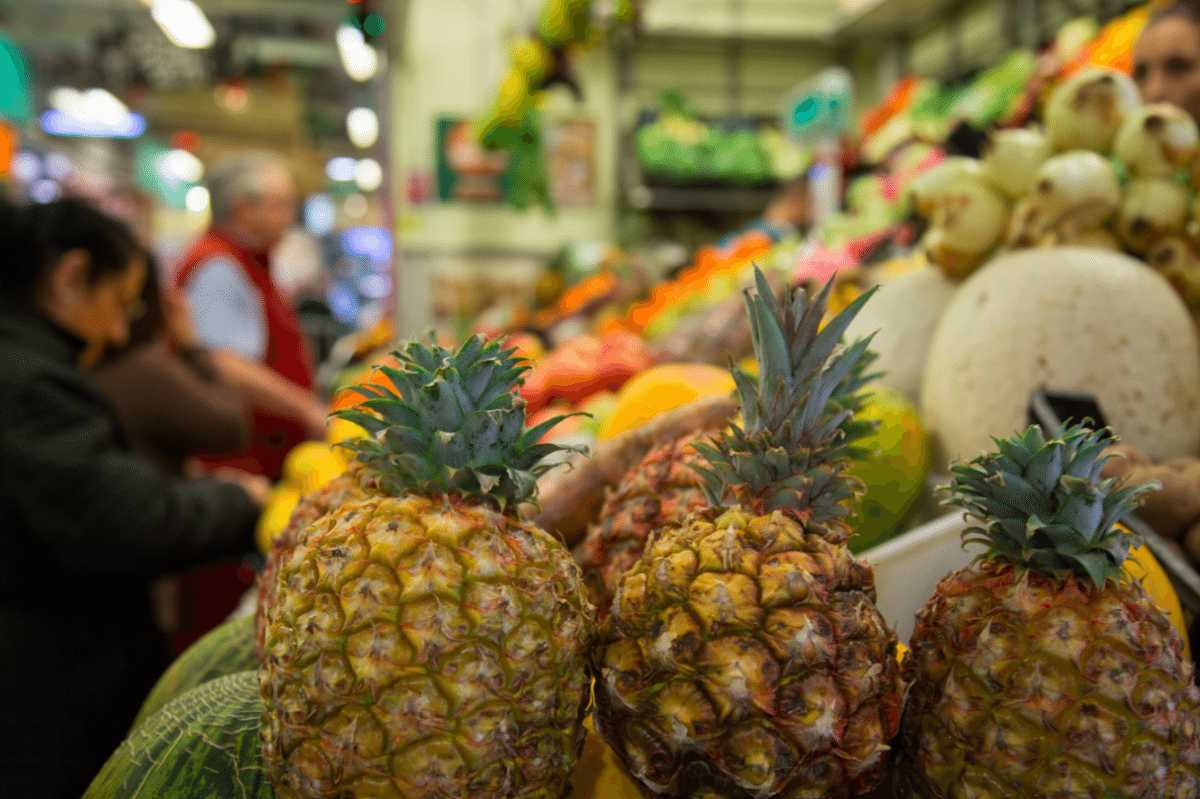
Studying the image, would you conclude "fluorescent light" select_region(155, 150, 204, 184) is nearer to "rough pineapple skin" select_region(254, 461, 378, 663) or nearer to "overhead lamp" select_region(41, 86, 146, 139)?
"overhead lamp" select_region(41, 86, 146, 139)

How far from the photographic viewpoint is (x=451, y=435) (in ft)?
2.56

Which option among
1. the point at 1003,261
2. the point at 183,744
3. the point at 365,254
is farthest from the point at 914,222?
the point at 365,254

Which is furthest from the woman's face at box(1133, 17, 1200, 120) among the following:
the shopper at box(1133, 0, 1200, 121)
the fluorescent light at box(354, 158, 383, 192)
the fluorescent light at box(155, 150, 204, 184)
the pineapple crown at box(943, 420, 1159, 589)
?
the fluorescent light at box(155, 150, 204, 184)

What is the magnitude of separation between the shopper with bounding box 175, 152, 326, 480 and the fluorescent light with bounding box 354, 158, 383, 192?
13.0 metres

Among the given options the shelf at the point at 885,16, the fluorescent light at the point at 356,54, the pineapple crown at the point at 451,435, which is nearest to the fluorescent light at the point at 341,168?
the fluorescent light at the point at 356,54

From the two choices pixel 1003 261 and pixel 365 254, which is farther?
pixel 365 254

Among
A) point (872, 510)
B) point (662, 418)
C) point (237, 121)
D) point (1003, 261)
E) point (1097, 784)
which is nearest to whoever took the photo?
point (1097, 784)

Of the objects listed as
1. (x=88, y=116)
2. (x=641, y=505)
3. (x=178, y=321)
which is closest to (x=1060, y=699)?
(x=641, y=505)

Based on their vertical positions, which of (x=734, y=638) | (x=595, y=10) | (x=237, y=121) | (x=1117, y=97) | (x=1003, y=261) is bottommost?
(x=734, y=638)

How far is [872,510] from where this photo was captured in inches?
51.5

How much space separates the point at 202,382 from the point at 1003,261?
10.1ft

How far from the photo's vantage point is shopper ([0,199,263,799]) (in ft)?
6.97

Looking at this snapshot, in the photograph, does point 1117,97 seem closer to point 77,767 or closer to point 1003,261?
point 1003,261

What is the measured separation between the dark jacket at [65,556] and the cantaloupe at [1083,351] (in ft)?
7.20
